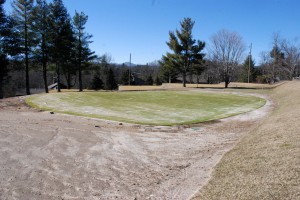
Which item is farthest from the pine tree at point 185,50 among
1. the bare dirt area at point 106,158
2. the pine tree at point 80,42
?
the bare dirt area at point 106,158

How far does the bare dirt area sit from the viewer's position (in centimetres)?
521

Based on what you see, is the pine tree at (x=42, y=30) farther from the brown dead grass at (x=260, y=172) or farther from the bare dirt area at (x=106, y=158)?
the brown dead grass at (x=260, y=172)

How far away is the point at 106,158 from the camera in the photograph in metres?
7.18

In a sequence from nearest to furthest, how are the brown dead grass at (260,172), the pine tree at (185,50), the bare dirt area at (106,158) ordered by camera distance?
1. the brown dead grass at (260,172)
2. the bare dirt area at (106,158)
3. the pine tree at (185,50)

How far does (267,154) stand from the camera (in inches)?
230

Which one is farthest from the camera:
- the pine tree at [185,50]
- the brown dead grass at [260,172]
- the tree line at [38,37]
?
the pine tree at [185,50]

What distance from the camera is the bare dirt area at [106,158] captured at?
521 cm

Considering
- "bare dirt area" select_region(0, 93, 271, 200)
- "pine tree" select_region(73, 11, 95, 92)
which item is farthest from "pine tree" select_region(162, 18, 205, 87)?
"bare dirt area" select_region(0, 93, 271, 200)

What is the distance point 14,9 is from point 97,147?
1012 inches

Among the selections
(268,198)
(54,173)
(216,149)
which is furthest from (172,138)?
(268,198)

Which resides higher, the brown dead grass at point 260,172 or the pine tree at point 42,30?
the pine tree at point 42,30

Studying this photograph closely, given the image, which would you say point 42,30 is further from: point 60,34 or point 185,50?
point 185,50

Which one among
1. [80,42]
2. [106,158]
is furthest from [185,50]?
[106,158]

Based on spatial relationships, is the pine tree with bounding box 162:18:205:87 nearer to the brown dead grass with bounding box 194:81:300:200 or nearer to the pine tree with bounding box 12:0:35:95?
the pine tree with bounding box 12:0:35:95
